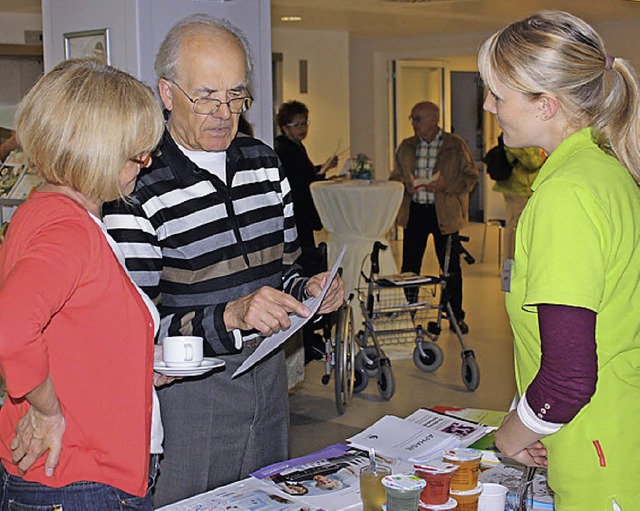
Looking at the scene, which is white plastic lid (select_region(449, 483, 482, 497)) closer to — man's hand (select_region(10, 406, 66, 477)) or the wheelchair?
man's hand (select_region(10, 406, 66, 477))

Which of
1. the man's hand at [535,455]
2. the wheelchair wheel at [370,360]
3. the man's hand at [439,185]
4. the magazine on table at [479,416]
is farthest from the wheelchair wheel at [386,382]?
the man's hand at [535,455]

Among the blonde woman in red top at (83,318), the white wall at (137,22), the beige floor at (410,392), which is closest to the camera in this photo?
the blonde woman in red top at (83,318)

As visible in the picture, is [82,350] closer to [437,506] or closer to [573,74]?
[437,506]

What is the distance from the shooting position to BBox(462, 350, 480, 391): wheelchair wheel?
5844mm

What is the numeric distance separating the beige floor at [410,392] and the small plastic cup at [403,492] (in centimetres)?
310

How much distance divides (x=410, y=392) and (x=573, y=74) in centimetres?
453

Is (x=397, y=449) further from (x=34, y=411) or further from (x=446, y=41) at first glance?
(x=446, y=41)

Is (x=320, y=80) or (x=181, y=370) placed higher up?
(x=320, y=80)

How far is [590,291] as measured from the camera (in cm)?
142

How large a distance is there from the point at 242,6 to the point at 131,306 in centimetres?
263

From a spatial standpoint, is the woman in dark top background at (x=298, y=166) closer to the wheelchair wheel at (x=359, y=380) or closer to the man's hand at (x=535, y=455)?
the wheelchair wheel at (x=359, y=380)

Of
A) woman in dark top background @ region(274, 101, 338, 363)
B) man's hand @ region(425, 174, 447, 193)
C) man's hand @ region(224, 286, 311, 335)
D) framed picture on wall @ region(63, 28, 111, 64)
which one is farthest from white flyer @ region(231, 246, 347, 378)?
man's hand @ region(425, 174, 447, 193)

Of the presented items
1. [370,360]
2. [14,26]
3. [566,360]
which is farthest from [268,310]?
[14,26]

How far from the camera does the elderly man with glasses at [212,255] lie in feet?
6.90
